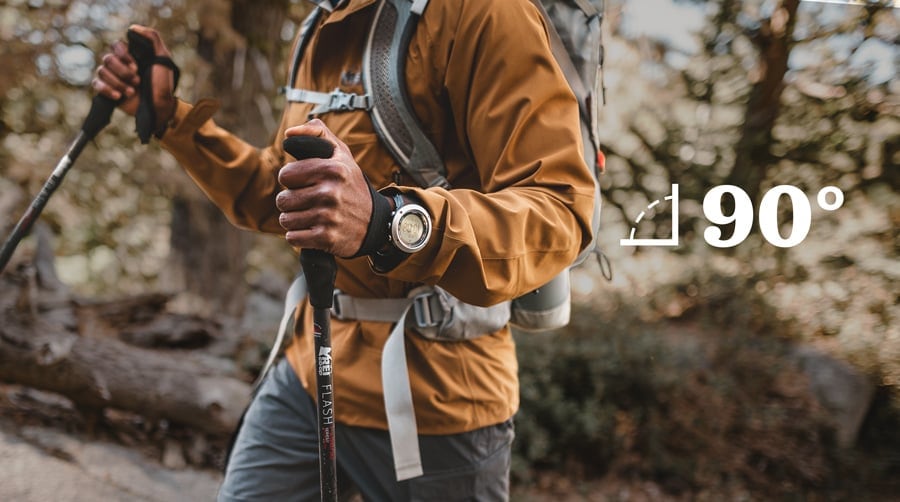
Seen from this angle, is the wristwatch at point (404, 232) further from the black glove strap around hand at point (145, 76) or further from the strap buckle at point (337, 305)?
the black glove strap around hand at point (145, 76)

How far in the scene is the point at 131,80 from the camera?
236cm

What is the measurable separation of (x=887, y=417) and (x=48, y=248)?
6908 mm

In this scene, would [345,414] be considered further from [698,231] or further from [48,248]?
[698,231]

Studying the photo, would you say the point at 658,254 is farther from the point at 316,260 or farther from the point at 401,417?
the point at 316,260

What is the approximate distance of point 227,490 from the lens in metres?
2.05

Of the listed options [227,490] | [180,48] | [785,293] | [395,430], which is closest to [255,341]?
[180,48]

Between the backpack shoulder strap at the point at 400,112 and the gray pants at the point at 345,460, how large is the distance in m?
0.74

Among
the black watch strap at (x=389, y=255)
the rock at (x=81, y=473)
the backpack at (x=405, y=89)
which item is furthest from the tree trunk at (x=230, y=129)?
the black watch strap at (x=389, y=255)

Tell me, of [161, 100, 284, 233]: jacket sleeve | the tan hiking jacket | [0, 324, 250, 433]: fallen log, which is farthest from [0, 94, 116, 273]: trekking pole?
[0, 324, 250, 433]: fallen log

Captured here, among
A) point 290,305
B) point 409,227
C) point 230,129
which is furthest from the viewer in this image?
point 230,129

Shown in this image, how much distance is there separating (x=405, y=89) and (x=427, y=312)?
0.60 metres

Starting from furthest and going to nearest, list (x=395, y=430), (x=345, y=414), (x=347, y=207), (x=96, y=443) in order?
(x=96, y=443), (x=345, y=414), (x=395, y=430), (x=347, y=207)

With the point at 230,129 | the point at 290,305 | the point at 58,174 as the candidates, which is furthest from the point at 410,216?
the point at 230,129

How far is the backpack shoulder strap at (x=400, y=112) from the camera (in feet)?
5.79
